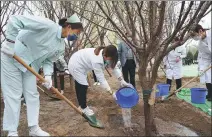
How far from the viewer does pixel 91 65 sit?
4.65 metres

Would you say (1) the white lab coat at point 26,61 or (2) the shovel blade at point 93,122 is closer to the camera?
(1) the white lab coat at point 26,61

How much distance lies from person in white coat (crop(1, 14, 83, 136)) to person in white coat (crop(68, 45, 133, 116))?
74cm

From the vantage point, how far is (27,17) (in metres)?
3.30

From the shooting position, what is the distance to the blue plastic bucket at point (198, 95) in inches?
241

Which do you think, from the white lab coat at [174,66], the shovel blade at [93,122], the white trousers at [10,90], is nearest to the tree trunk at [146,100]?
the shovel blade at [93,122]

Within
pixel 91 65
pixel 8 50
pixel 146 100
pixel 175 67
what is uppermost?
pixel 8 50

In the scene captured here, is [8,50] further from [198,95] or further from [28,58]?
[198,95]

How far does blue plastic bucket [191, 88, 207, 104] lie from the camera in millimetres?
6125

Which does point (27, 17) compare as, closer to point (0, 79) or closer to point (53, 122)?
point (0, 79)

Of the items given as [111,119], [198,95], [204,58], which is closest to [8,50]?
[111,119]

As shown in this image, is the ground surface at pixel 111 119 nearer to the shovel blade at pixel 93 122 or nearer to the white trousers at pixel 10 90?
the shovel blade at pixel 93 122

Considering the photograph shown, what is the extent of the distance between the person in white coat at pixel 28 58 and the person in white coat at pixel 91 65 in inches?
29.1

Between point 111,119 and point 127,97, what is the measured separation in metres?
0.68

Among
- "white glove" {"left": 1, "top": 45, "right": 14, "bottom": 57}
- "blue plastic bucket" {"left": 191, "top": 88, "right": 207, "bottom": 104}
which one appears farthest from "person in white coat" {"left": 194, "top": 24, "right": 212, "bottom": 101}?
"white glove" {"left": 1, "top": 45, "right": 14, "bottom": 57}
